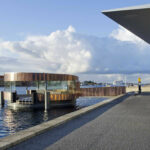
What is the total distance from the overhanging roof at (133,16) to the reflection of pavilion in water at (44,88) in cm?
2020

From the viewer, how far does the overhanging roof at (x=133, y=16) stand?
1005 centimetres

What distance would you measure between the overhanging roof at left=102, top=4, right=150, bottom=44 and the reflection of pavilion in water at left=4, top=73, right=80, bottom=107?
66.3 ft

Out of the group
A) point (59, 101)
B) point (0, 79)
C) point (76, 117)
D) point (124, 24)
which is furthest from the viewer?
point (0, 79)

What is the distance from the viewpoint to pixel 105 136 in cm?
741

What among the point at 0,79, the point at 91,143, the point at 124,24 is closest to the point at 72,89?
the point at 0,79

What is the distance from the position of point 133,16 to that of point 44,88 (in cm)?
2475

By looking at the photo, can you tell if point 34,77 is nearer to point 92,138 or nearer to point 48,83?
point 48,83

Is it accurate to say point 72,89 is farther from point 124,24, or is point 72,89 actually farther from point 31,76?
point 124,24

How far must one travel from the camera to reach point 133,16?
37.4 feet

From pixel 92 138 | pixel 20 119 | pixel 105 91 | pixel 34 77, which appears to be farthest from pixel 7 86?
pixel 92 138

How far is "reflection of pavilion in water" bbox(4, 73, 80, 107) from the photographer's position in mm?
32406

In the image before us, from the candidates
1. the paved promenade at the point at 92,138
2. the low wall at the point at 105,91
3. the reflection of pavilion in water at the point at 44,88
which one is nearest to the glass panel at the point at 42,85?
the reflection of pavilion in water at the point at 44,88

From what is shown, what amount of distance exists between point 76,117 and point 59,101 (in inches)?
931

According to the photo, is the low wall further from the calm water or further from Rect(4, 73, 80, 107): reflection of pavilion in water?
the calm water
